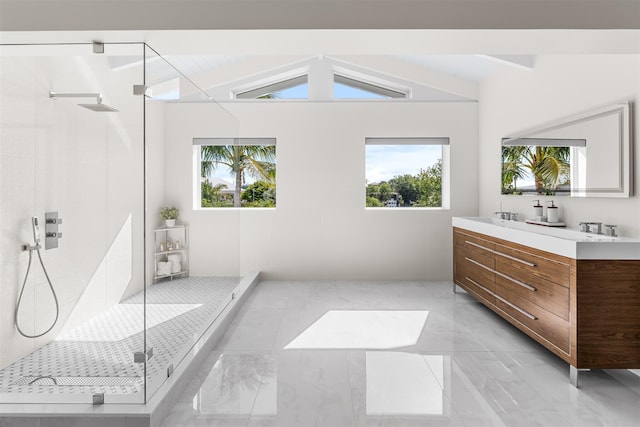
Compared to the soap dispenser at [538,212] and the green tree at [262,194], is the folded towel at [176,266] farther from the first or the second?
the soap dispenser at [538,212]

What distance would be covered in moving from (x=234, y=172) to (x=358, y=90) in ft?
7.78

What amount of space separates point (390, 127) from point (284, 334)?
10.7 ft

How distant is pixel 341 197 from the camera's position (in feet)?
17.4

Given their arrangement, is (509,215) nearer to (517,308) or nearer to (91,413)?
(517,308)

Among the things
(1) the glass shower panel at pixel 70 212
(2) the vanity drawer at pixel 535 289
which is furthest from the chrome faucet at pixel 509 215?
(1) the glass shower panel at pixel 70 212

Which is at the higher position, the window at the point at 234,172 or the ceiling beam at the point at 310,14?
the ceiling beam at the point at 310,14

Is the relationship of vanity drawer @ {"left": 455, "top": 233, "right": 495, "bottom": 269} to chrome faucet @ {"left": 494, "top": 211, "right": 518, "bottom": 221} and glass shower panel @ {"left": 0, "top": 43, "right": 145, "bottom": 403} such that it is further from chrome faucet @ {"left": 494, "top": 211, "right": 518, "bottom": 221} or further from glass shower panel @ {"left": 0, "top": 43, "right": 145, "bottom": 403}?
glass shower panel @ {"left": 0, "top": 43, "right": 145, "bottom": 403}

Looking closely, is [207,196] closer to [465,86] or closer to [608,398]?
[608,398]

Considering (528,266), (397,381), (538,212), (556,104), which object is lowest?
(397,381)

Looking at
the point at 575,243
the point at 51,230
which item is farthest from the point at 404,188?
the point at 51,230

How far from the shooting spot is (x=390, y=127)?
5.28m

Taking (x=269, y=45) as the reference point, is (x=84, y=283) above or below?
below

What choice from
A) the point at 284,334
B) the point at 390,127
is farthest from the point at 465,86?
the point at 284,334

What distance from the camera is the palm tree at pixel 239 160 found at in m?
3.38
